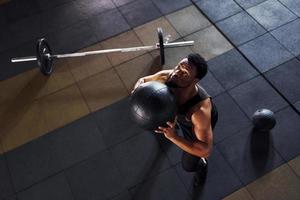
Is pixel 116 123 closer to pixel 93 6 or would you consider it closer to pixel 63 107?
pixel 63 107

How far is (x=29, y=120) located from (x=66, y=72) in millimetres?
919

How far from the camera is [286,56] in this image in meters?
4.81

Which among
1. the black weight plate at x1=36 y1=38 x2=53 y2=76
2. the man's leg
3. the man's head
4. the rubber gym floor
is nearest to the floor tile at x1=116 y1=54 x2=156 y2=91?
the rubber gym floor

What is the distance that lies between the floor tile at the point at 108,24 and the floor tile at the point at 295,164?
3180mm

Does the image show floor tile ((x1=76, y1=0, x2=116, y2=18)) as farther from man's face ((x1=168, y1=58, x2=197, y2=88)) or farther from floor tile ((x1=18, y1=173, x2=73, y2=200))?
man's face ((x1=168, y1=58, x2=197, y2=88))

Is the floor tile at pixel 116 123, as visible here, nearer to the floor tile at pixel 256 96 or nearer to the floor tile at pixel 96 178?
the floor tile at pixel 96 178

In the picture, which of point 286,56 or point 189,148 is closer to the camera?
point 189,148

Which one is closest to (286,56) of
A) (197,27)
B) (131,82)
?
(197,27)

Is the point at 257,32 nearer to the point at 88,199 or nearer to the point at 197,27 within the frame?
the point at 197,27

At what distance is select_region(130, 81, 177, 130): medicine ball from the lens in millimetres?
2605

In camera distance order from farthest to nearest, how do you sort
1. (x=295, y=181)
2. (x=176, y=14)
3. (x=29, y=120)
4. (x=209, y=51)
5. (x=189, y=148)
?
(x=176, y=14), (x=209, y=51), (x=29, y=120), (x=295, y=181), (x=189, y=148)

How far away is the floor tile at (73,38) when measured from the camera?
550cm

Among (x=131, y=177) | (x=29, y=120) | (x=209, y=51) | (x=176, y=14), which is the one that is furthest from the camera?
(x=176, y=14)

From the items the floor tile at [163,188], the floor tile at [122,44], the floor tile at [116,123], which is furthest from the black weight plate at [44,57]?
the floor tile at [163,188]
